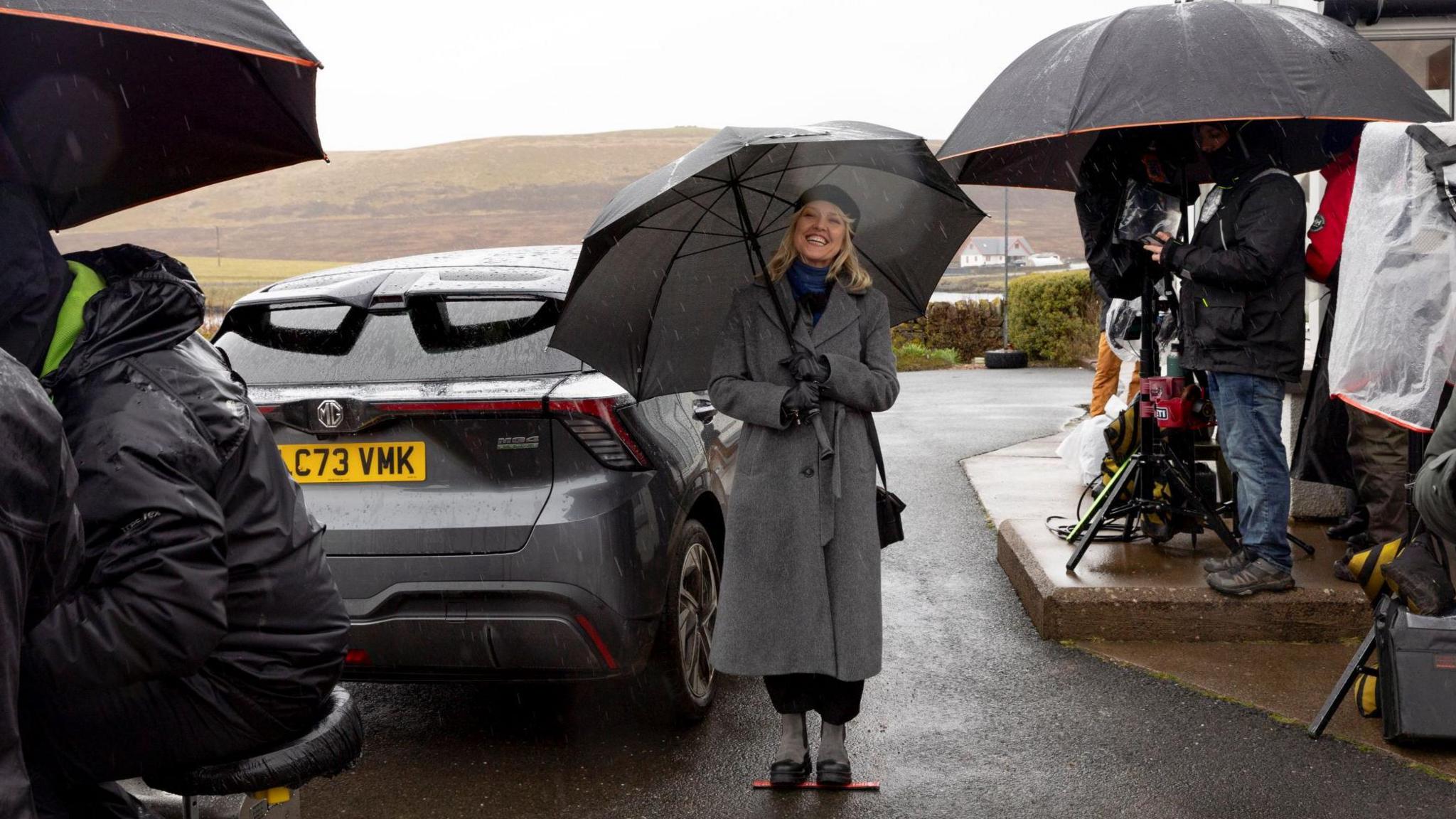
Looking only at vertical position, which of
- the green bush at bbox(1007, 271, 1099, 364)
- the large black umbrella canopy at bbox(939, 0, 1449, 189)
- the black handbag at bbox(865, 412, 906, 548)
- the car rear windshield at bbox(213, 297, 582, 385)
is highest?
the large black umbrella canopy at bbox(939, 0, 1449, 189)

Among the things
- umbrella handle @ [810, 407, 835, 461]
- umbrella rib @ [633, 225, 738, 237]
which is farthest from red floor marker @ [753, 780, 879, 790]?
umbrella rib @ [633, 225, 738, 237]

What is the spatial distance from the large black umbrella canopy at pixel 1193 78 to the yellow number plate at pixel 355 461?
8.43 ft

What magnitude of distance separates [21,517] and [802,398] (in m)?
2.75

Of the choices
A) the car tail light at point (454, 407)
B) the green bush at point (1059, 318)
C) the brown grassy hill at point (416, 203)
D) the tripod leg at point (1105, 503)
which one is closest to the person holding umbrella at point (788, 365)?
the car tail light at point (454, 407)

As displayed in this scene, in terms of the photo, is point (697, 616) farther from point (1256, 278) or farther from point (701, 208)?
point (1256, 278)

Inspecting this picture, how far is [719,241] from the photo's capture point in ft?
14.4

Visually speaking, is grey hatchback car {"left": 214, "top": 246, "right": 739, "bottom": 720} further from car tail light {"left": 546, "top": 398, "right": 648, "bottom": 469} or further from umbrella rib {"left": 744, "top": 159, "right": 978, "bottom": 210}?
umbrella rib {"left": 744, "top": 159, "right": 978, "bottom": 210}

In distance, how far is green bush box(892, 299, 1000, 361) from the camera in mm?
31141

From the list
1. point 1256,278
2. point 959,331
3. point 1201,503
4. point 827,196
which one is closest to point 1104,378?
point 1201,503

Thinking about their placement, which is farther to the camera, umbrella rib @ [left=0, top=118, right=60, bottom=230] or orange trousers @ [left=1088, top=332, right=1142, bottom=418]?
orange trousers @ [left=1088, top=332, right=1142, bottom=418]

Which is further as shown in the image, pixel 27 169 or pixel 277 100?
pixel 277 100

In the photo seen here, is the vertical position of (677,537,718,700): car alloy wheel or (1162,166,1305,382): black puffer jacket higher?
(1162,166,1305,382): black puffer jacket

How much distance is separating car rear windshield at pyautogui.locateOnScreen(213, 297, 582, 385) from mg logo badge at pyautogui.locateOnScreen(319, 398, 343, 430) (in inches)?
4.7

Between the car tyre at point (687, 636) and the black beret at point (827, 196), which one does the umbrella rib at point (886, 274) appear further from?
the car tyre at point (687, 636)
